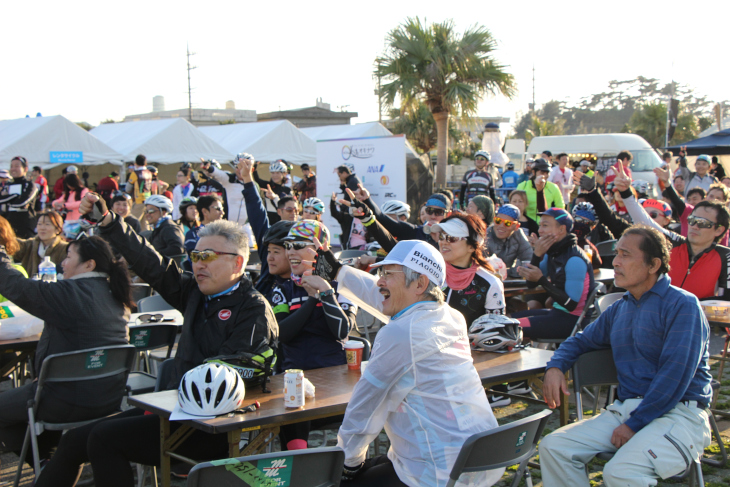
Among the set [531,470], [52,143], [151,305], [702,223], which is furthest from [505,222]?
[52,143]

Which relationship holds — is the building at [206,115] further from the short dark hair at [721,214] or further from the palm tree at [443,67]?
the short dark hair at [721,214]

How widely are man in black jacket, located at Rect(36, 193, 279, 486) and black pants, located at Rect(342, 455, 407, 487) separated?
0.80m

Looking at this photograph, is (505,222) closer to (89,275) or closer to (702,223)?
(702,223)

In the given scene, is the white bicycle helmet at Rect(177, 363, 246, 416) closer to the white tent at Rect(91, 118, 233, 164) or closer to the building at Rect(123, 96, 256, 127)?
the white tent at Rect(91, 118, 233, 164)

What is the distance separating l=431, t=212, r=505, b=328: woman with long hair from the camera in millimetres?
4500

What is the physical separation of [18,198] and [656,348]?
11.7 metres

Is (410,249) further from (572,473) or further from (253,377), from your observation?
(572,473)

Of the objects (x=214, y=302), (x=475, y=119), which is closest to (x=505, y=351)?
(x=214, y=302)

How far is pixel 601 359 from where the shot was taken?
138 inches

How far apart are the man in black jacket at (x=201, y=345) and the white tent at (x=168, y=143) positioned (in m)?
18.8

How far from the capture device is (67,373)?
3.60 meters

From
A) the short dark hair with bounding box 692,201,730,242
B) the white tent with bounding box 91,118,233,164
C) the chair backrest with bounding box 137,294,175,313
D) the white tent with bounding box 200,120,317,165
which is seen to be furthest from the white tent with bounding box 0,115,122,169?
the short dark hair with bounding box 692,201,730,242

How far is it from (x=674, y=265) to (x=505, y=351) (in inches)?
100

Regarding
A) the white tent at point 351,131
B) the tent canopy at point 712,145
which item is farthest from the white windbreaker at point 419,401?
the white tent at point 351,131
